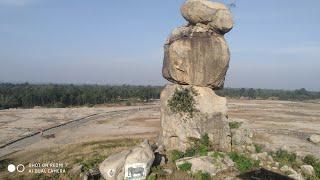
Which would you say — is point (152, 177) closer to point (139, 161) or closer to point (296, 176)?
point (139, 161)

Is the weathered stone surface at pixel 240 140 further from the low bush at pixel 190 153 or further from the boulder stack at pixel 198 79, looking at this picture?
the low bush at pixel 190 153

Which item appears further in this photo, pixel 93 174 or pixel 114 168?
pixel 93 174

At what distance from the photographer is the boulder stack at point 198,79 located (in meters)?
24.2

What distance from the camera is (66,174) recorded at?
23.5m

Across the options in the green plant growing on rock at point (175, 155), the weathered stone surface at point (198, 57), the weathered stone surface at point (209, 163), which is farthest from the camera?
the weathered stone surface at point (198, 57)

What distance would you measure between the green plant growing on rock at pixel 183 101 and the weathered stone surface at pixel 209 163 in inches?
128

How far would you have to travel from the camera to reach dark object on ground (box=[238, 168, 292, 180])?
20.9 meters

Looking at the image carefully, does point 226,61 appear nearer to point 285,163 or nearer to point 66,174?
point 285,163

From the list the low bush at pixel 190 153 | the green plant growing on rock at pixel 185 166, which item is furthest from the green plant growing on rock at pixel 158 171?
the low bush at pixel 190 153

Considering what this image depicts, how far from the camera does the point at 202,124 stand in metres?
24.1

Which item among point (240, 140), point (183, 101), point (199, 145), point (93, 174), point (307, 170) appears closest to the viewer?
point (93, 174)

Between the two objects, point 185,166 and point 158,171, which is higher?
point 185,166

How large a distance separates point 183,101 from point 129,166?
5863 mm

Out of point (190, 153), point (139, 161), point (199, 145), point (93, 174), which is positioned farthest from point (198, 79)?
point (93, 174)
